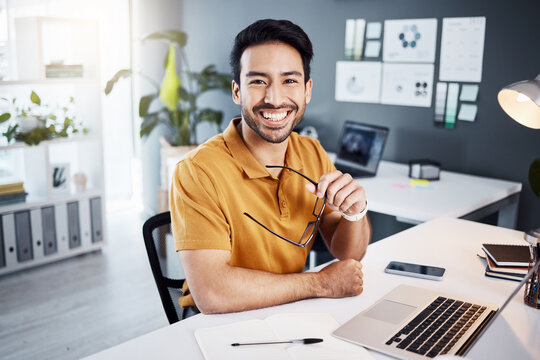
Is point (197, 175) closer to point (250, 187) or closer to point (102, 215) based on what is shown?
point (250, 187)

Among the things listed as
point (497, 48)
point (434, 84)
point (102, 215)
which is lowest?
point (102, 215)

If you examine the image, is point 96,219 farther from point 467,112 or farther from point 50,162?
point 467,112

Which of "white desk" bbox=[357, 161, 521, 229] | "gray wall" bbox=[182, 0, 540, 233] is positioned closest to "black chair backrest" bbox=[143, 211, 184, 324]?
"white desk" bbox=[357, 161, 521, 229]

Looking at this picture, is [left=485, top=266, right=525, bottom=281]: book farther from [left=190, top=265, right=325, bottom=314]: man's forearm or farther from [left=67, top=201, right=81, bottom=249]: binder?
[left=67, top=201, right=81, bottom=249]: binder

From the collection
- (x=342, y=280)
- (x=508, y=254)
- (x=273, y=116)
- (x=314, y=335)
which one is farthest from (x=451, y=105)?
(x=314, y=335)

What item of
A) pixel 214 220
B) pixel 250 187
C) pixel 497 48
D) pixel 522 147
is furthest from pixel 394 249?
pixel 497 48

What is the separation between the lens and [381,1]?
321cm

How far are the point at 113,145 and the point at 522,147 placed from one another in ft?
11.1

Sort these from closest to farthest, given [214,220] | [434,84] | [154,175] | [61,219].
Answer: [214,220], [434,84], [61,219], [154,175]

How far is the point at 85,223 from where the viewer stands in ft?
12.3

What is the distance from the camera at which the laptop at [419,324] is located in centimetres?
112

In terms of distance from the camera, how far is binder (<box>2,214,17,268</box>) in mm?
3295

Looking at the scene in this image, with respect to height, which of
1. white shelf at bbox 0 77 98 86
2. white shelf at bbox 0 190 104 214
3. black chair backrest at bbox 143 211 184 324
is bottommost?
white shelf at bbox 0 190 104 214

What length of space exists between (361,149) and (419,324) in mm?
1849
